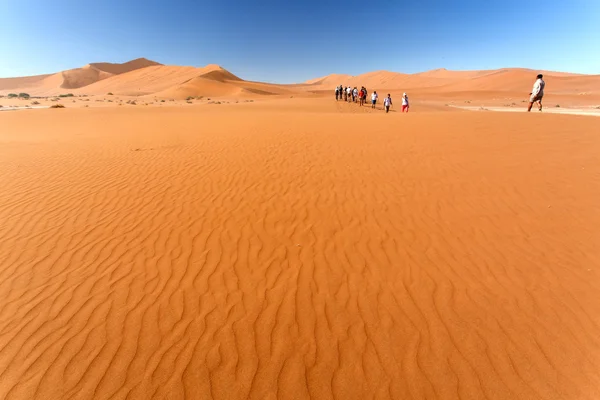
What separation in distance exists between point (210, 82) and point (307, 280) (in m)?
67.9

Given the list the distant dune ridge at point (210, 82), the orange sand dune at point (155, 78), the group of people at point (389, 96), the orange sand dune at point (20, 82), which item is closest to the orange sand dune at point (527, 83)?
the distant dune ridge at point (210, 82)

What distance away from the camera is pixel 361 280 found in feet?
13.3

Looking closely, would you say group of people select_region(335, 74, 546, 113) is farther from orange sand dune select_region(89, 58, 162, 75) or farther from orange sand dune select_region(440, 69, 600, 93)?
orange sand dune select_region(89, 58, 162, 75)

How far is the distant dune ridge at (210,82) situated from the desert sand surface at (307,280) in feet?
169

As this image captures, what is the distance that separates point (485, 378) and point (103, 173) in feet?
30.7

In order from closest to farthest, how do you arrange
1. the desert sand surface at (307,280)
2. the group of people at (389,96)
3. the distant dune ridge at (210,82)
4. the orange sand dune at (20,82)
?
1. the desert sand surface at (307,280)
2. the group of people at (389,96)
3. the distant dune ridge at (210,82)
4. the orange sand dune at (20,82)

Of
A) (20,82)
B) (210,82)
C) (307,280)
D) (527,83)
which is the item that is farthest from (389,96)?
(20,82)

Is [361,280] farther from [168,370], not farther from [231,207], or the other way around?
[231,207]

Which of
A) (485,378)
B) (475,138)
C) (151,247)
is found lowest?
(485,378)

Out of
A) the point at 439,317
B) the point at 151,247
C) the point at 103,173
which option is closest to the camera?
the point at 439,317

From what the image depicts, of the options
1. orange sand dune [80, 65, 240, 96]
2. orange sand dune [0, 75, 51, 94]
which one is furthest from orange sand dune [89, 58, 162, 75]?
orange sand dune [80, 65, 240, 96]

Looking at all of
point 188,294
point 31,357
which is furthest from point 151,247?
point 31,357

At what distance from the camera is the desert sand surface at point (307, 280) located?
2.91m

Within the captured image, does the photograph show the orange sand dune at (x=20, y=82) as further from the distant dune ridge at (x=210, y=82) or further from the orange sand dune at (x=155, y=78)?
the orange sand dune at (x=155, y=78)
